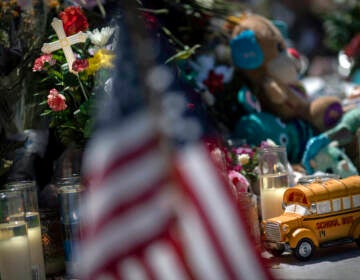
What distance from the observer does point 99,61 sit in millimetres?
3703

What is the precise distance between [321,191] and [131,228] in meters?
2.05

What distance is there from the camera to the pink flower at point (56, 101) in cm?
367

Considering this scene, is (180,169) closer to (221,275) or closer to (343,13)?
(221,275)

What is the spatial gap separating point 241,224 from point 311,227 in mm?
1885

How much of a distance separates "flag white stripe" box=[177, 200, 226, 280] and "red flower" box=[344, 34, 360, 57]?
5584 millimetres

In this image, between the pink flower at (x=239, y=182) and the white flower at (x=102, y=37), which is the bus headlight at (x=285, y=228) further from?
the white flower at (x=102, y=37)

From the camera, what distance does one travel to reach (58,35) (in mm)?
3848

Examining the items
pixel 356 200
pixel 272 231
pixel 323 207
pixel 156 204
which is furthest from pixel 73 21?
pixel 156 204

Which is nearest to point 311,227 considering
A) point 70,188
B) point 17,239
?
point 70,188

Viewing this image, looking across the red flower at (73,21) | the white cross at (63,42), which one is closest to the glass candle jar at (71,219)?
the white cross at (63,42)

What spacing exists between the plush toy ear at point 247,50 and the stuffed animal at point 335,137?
748 mm

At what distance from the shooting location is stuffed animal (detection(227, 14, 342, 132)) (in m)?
5.08

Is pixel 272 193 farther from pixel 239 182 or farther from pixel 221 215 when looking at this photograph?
pixel 221 215

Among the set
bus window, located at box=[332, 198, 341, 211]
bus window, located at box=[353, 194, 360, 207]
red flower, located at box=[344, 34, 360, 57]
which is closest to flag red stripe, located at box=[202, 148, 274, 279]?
bus window, located at box=[332, 198, 341, 211]
